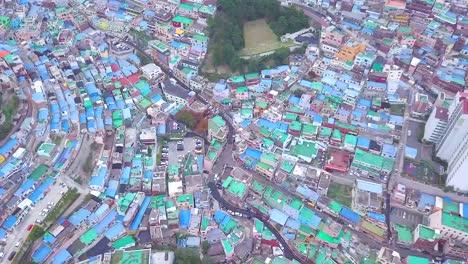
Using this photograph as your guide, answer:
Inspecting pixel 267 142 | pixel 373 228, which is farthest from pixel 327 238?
pixel 267 142

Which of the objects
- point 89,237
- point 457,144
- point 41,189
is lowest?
point 89,237

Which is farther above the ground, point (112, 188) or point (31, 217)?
point (112, 188)

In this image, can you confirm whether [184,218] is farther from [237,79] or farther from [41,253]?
[237,79]

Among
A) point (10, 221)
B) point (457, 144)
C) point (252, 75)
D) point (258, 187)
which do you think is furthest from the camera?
point (252, 75)

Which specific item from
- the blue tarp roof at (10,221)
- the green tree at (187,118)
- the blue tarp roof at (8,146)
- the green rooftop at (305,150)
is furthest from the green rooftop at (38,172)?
the green rooftop at (305,150)

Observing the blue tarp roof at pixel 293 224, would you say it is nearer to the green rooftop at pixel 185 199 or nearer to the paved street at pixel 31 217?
the green rooftop at pixel 185 199

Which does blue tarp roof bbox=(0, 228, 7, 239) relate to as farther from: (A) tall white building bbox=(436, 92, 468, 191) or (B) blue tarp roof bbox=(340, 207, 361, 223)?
(A) tall white building bbox=(436, 92, 468, 191)
